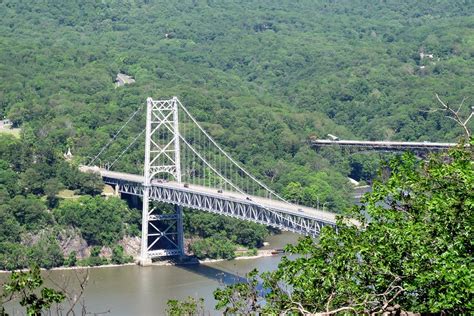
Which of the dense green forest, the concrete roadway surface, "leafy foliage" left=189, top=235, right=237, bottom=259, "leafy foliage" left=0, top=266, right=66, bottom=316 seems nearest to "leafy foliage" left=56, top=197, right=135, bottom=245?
the dense green forest

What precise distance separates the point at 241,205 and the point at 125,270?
209 inches

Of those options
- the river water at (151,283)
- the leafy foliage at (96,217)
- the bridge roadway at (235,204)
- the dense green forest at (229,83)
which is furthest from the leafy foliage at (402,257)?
the leafy foliage at (96,217)

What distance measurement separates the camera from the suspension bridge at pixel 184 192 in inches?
1453

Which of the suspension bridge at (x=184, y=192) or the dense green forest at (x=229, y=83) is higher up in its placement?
the dense green forest at (x=229, y=83)

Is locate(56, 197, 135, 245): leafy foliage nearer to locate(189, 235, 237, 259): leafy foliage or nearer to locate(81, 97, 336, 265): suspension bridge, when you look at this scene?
locate(81, 97, 336, 265): suspension bridge

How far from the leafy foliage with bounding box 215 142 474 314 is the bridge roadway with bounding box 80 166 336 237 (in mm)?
18406

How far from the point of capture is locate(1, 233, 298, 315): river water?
33.4 m

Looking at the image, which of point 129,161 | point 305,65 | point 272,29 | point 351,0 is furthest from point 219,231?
point 351,0

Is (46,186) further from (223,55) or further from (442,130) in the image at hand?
(223,55)

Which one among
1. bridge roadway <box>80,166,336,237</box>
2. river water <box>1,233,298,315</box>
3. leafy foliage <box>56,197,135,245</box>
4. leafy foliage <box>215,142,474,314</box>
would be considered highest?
leafy foliage <box>215,142,474,314</box>

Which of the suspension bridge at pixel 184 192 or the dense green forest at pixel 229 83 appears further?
the dense green forest at pixel 229 83

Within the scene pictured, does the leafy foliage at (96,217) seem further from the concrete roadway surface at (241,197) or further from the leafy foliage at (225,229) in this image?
the leafy foliage at (225,229)

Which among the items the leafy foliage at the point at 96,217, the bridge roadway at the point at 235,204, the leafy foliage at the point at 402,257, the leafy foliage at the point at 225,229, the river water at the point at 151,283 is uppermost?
the leafy foliage at the point at 402,257

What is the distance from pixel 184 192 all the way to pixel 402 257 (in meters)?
29.6
